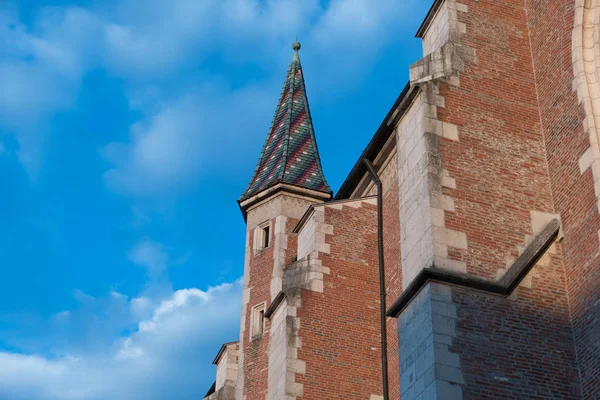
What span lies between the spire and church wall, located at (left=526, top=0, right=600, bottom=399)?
9.65 meters

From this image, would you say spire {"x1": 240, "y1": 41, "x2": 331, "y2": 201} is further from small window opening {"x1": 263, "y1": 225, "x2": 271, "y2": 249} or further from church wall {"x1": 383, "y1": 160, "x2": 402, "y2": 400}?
church wall {"x1": 383, "y1": 160, "x2": 402, "y2": 400}

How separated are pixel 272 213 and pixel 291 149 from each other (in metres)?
2.52

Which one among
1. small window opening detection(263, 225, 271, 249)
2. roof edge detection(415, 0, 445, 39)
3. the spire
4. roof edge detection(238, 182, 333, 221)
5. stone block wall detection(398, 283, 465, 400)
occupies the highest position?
the spire

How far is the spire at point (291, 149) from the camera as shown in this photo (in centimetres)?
2209

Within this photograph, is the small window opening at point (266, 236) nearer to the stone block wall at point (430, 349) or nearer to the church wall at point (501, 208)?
the church wall at point (501, 208)

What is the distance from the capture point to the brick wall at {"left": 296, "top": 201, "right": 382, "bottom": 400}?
48.3 ft

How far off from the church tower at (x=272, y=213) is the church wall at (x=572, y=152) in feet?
23.7

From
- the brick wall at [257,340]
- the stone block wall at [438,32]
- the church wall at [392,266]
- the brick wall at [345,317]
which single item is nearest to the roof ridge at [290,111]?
the brick wall at [257,340]

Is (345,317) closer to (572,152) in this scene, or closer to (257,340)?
(257,340)

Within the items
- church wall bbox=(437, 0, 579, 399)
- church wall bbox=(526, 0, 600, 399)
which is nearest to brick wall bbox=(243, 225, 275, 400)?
church wall bbox=(437, 0, 579, 399)

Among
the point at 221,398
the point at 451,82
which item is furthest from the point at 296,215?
the point at 451,82

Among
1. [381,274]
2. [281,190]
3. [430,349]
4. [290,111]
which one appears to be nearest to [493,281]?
[430,349]

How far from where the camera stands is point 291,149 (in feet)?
76.4

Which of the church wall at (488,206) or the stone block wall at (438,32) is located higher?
the stone block wall at (438,32)
